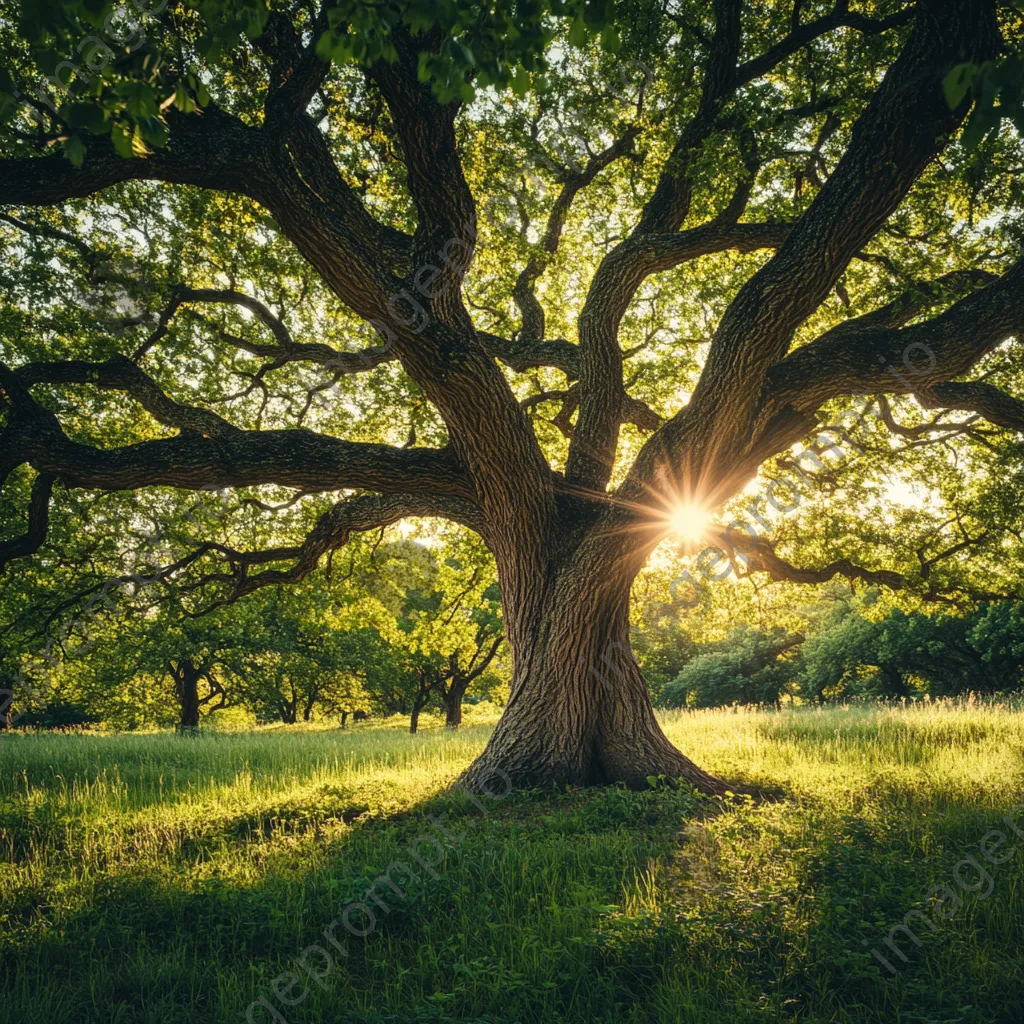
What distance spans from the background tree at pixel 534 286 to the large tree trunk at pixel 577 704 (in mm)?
37

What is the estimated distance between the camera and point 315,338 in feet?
35.9

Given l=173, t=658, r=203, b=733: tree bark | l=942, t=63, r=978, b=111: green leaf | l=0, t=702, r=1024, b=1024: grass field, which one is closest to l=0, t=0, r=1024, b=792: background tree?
Answer: l=942, t=63, r=978, b=111: green leaf

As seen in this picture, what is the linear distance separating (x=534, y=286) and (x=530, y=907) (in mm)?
8960

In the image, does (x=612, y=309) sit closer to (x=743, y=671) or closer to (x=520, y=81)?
(x=520, y=81)

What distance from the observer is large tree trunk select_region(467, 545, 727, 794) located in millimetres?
7555

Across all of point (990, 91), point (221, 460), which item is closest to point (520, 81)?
point (990, 91)

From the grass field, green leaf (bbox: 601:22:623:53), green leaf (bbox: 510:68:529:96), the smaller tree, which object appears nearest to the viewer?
green leaf (bbox: 601:22:623:53)

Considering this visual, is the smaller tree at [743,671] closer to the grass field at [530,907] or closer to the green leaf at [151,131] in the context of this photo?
the grass field at [530,907]

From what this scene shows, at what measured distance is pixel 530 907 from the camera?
Result: 4133 millimetres

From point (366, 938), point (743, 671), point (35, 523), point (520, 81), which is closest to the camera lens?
point (520, 81)

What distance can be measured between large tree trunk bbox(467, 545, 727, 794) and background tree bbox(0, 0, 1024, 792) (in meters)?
0.04

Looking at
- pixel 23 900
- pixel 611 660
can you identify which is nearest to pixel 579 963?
pixel 23 900

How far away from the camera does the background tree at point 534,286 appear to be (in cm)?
544

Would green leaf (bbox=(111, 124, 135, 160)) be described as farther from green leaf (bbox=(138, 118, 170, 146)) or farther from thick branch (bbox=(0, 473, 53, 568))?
thick branch (bbox=(0, 473, 53, 568))
